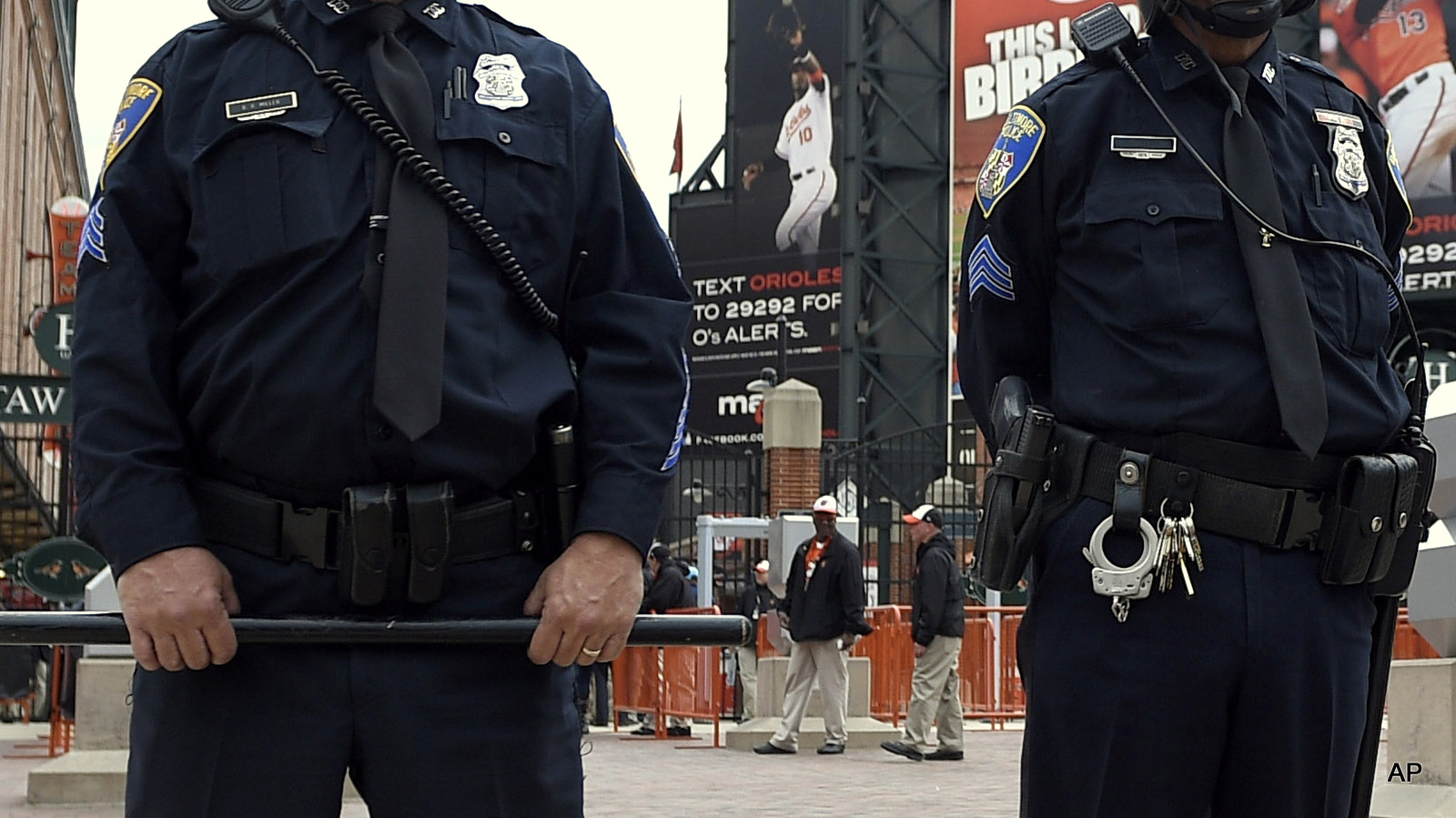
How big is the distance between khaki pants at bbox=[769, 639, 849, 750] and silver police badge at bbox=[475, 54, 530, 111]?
1195cm

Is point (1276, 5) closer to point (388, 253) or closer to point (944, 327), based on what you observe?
point (388, 253)

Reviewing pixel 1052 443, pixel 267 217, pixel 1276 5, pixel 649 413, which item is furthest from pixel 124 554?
pixel 1276 5

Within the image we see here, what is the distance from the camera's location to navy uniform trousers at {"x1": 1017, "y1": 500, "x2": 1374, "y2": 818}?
11.2ft

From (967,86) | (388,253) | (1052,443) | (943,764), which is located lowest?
(943,764)

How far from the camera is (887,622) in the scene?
17312 mm

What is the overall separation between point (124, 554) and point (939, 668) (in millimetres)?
11901

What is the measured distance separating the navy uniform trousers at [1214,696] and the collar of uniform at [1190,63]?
0.86 meters

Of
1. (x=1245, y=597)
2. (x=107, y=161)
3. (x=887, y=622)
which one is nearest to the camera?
(x=107, y=161)

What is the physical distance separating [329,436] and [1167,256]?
5.21 feet

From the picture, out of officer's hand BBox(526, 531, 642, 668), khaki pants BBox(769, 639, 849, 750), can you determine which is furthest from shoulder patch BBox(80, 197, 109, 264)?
khaki pants BBox(769, 639, 849, 750)

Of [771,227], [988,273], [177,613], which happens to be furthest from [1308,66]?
[771,227]

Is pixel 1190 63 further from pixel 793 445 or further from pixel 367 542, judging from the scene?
pixel 793 445

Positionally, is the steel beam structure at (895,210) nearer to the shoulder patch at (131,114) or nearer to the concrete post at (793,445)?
the concrete post at (793,445)

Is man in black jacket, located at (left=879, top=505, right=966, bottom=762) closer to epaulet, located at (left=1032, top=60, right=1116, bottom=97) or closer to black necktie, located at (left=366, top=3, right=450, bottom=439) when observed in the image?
epaulet, located at (left=1032, top=60, right=1116, bottom=97)
